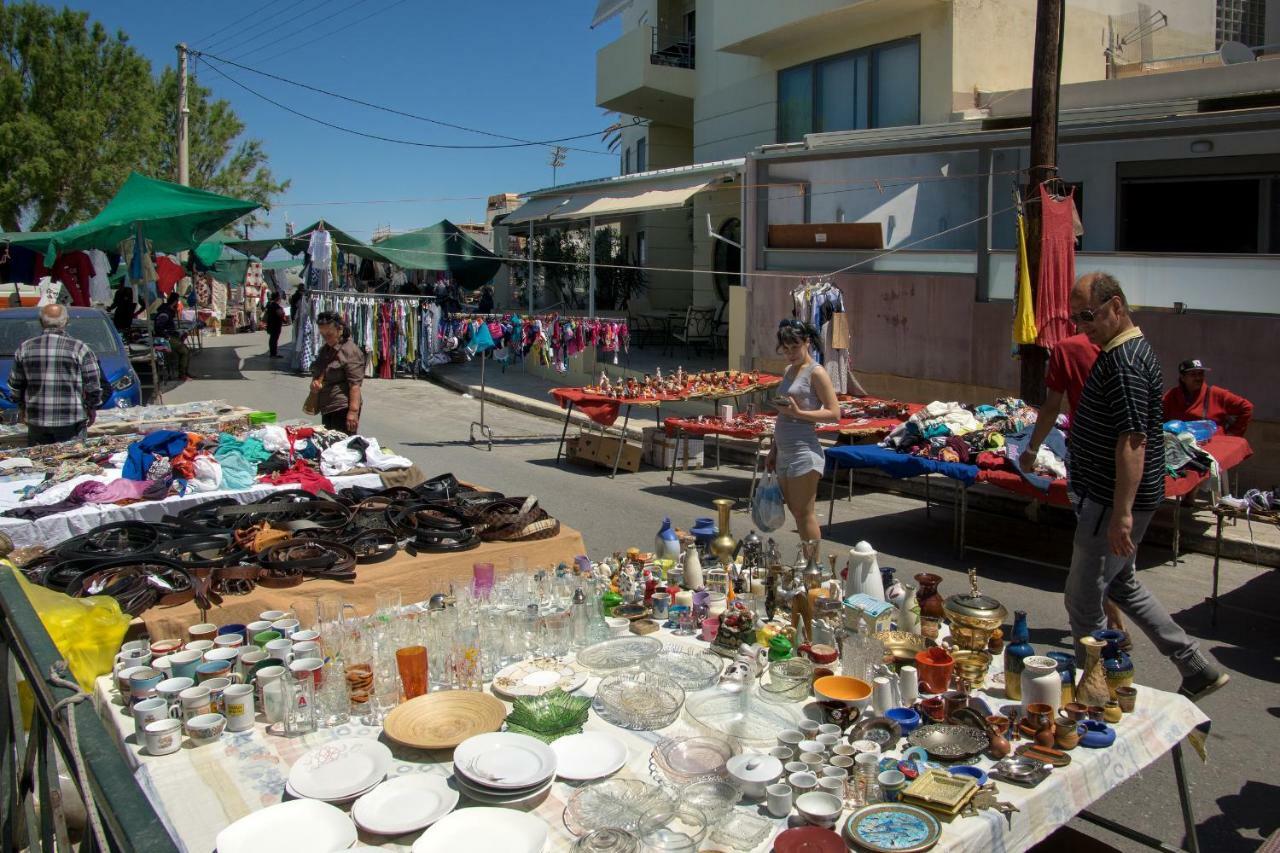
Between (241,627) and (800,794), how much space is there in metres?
2.31

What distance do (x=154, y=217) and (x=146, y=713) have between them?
1309cm

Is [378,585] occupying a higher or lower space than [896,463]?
lower

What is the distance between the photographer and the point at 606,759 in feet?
8.97

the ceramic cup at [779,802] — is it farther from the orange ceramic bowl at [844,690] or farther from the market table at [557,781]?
the orange ceramic bowl at [844,690]

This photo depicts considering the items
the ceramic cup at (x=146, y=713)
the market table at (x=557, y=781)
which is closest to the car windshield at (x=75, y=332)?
the ceramic cup at (x=146, y=713)

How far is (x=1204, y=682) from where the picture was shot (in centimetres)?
411

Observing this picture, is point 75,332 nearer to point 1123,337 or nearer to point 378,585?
point 378,585

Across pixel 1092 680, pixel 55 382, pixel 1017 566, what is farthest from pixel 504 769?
pixel 55 382

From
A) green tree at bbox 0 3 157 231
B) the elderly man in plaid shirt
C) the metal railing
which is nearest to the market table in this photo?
the metal railing

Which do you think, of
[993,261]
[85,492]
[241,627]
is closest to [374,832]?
[241,627]

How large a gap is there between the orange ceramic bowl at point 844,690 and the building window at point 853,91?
14.3m

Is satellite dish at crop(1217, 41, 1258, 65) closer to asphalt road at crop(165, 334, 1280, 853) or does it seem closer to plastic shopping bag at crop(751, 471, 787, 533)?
asphalt road at crop(165, 334, 1280, 853)

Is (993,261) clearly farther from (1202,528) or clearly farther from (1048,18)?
(1202,528)

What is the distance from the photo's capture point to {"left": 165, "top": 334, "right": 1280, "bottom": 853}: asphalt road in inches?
152
